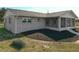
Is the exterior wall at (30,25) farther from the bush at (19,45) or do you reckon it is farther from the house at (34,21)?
the bush at (19,45)

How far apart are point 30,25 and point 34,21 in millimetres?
1296

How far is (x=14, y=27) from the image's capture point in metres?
25.1

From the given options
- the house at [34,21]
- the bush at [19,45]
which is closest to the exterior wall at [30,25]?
the house at [34,21]

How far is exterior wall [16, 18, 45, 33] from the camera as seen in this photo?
83.2ft

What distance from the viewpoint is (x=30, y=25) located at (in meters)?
27.3

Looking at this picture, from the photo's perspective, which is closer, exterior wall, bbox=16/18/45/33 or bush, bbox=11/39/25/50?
bush, bbox=11/39/25/50

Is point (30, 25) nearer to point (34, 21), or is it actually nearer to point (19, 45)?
point (34, 21)

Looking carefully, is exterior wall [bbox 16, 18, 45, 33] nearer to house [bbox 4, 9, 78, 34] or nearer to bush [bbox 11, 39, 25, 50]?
house [bbox 4, 9, 78, 34]

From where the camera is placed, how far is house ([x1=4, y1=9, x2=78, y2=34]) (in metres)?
25.4

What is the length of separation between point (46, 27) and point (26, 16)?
5653mm

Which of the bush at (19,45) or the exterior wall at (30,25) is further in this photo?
the exterior wall at (30,25)

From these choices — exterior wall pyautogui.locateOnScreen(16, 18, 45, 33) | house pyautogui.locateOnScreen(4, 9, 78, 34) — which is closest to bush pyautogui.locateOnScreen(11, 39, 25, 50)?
house pyautogui.locateOnScreen(4, 9, 78, 34)

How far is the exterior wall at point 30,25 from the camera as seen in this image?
25372mm
